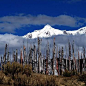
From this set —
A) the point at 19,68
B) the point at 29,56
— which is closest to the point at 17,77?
the point at 19,68

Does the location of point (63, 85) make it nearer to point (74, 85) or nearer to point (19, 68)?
point (74, 85)

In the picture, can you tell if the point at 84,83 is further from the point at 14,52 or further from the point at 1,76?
the point at 14,52

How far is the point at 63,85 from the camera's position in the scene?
12133mm

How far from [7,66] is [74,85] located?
5.40 meters

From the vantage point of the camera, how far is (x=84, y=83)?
42.6ft

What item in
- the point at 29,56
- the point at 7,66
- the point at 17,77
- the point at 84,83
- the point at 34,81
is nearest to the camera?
the point at 34,81

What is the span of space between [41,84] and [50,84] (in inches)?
24.3

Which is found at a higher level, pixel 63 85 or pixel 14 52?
pixel 14 52

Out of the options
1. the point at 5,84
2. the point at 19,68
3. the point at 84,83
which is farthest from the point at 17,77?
the point at 84,83

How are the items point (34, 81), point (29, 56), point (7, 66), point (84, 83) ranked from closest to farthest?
point (34, 81) → point (84, 83) → point (7, 66) → point (29, 56)

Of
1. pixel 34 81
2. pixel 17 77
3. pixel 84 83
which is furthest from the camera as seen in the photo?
pixel 84 83

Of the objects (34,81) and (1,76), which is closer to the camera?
(34,81)

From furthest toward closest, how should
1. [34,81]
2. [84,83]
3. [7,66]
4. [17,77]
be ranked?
[7,66] → [84,83] → [17,77] → [34,81]

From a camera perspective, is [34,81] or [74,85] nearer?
[34,81]
